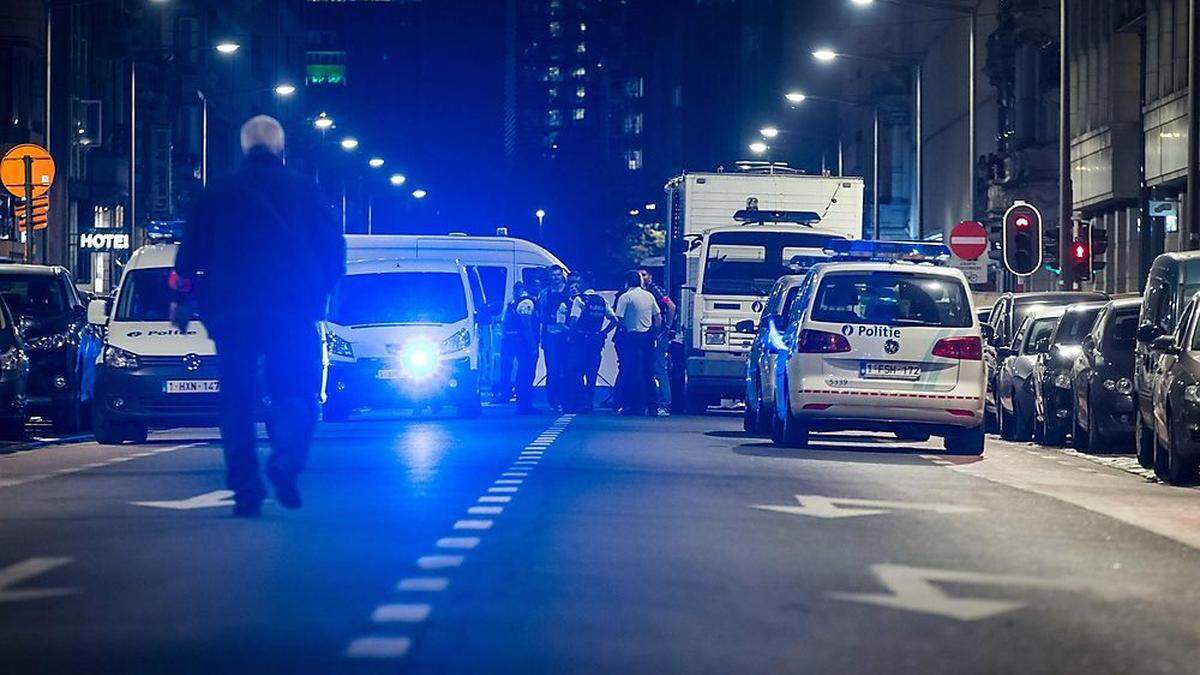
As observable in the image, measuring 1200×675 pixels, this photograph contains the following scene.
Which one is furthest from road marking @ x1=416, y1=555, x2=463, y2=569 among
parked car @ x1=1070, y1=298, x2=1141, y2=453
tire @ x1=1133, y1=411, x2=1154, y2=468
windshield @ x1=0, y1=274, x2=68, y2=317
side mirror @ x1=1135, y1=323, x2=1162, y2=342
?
windshield @ x1=0, y1=274, x2=68, y2=317

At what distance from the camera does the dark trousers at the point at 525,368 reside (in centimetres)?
3594

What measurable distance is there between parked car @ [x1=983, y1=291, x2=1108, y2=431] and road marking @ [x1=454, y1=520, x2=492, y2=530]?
60.5ft

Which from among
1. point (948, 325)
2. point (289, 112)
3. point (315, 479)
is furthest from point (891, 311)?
point (289, 112)

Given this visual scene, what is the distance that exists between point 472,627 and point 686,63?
182681 millimetres

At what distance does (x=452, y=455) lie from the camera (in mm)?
21516

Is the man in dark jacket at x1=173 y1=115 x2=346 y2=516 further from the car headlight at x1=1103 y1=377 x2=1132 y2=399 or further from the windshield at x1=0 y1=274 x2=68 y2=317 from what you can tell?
the windshield at x1=0 y1=274 x2=68 y2=317

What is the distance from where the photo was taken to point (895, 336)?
966 inches

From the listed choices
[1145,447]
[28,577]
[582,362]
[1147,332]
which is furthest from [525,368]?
[28,577]

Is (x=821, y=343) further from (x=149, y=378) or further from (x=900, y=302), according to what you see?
(x=149, y=378)

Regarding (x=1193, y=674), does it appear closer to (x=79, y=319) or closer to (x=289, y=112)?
(x=79, y=319)

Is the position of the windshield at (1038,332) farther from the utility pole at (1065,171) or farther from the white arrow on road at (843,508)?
the white arrow on road at (843,508)

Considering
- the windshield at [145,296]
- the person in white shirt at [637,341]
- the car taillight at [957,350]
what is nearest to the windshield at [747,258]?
the person in white shirt at [637,341]

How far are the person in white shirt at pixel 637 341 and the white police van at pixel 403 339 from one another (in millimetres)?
2598

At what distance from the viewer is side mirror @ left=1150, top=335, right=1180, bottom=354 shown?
2150 cm
